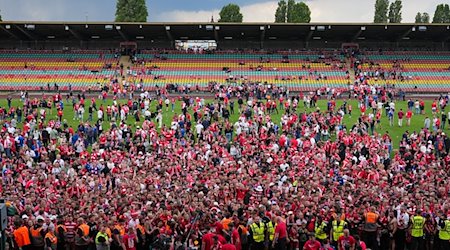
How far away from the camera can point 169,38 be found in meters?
51.1

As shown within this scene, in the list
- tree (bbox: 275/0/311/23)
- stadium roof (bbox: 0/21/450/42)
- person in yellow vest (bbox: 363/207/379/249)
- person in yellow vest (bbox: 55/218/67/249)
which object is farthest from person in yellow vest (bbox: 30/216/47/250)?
tree (bbox: 275/0/311/23)

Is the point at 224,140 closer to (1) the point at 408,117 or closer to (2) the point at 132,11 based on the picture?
(1) the point at 408,117

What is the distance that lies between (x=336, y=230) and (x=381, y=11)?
71.0 m

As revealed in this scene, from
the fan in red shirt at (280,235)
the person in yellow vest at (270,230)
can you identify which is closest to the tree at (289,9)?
the person in yellow vest at (270,230)

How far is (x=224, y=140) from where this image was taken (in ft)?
76.1

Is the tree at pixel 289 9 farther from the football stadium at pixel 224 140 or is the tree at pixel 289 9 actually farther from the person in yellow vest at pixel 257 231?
the person in yellow vest at pixel 257 231

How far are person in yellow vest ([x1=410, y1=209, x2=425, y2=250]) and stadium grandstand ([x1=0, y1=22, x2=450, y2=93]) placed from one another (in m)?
31.1

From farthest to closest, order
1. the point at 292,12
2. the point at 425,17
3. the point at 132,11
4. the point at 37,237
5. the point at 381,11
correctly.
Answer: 1. the point at 425,17
2. the point at 292,12
3. the point at 381,11
4. the point at 132,11
5. the point at 37,237

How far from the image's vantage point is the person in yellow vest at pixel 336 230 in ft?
35.8

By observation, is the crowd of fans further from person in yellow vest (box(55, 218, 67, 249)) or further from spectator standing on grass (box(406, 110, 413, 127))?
spectator standing on grass (box(406, 110, 413, 127))

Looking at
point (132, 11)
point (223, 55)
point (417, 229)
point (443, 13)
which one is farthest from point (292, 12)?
point (417, 229)

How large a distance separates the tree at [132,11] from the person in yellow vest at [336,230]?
6341 cm

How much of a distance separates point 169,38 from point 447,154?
3442cm

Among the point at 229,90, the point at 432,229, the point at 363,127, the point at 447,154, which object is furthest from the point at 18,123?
the point at 432,229
